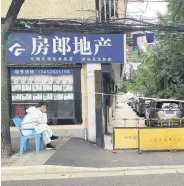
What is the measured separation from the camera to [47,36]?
34.0 ft

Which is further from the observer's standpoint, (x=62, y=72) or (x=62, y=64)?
(x=62, y=72)

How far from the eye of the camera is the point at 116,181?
5898 mm

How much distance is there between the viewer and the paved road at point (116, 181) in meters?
5.71

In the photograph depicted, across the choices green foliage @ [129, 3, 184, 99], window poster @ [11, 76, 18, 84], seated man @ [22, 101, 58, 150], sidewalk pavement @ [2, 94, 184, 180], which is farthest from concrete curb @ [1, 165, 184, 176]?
green foliage @ [129, 3, 184, 99]

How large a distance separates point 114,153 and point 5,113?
3417 millimetres

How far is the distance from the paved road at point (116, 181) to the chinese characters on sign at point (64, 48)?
17.1 ft

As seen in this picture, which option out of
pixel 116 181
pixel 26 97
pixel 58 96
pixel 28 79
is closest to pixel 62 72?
pixel 58 96

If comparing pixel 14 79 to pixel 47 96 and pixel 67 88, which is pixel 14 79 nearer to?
pixel 47 96

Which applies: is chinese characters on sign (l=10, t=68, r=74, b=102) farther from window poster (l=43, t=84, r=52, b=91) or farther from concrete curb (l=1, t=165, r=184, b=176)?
concrete curb (l=1, t=165, r=184, b=176)

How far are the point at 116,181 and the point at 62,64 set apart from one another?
5723mm

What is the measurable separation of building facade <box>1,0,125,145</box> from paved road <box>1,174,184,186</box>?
13.6 ft

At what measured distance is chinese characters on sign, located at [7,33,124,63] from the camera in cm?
1034

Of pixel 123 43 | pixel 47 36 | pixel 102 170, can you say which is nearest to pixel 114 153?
pixel 102 170

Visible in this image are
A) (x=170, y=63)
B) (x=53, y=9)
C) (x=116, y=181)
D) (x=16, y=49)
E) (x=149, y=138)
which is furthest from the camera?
(x=170, y=63)
